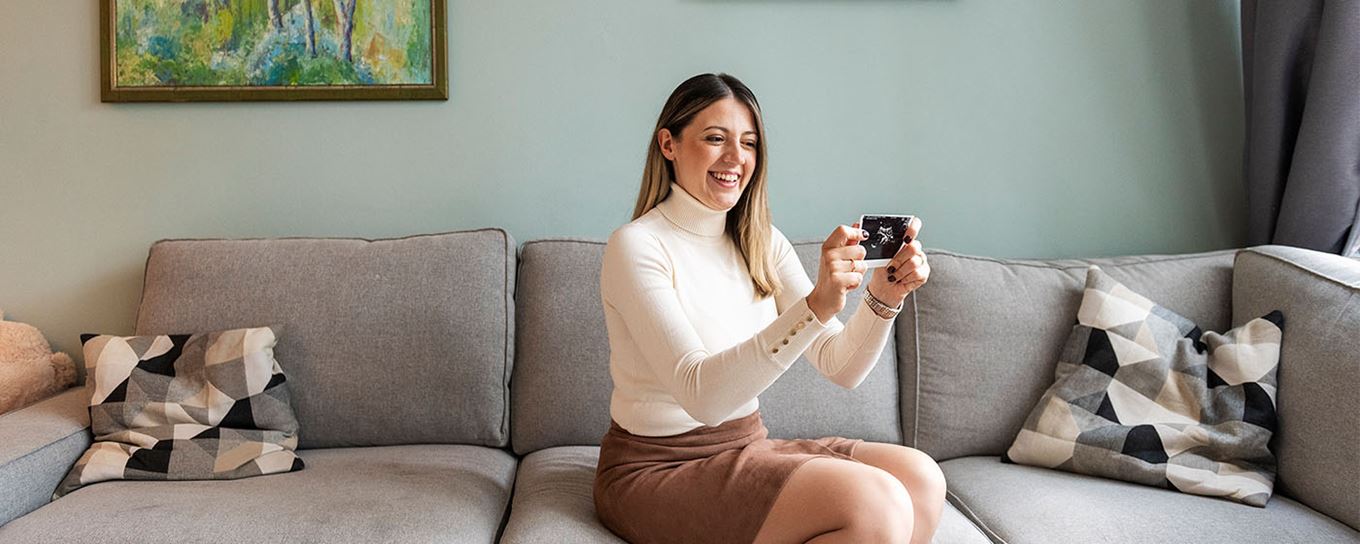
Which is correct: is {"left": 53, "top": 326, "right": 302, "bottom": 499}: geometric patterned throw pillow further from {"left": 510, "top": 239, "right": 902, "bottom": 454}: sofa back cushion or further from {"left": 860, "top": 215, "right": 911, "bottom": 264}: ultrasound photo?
{"left": 860, "top": 215, "right": 911, "bottom": 264}: ultrasound photo

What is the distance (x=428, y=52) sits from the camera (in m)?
2.43

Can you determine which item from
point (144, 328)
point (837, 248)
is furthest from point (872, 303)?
point (144, 328)

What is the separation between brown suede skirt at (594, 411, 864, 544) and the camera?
149 centimetres

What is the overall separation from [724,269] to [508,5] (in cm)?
104

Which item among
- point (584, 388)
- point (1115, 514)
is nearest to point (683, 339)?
point (584, 388)

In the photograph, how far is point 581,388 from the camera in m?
2.12

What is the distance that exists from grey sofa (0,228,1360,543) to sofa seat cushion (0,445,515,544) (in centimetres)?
1

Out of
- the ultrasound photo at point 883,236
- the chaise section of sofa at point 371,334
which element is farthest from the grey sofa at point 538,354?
the ultrasound photo at point 883,236

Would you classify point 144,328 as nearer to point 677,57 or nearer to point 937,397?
point 677,57

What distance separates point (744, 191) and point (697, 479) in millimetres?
512

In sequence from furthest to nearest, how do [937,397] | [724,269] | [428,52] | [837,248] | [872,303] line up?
[428,52], [937,397], [724,269], [872,303], [837,248]

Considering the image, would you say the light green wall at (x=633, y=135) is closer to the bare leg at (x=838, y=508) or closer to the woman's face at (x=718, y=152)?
the woman's face at (x=718, y=152)

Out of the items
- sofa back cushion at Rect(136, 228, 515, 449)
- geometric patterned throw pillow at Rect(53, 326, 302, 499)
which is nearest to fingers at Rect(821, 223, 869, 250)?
sofa back cushion at Rect(136, 228, 515, 449)

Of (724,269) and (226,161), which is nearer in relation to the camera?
(724,269)
